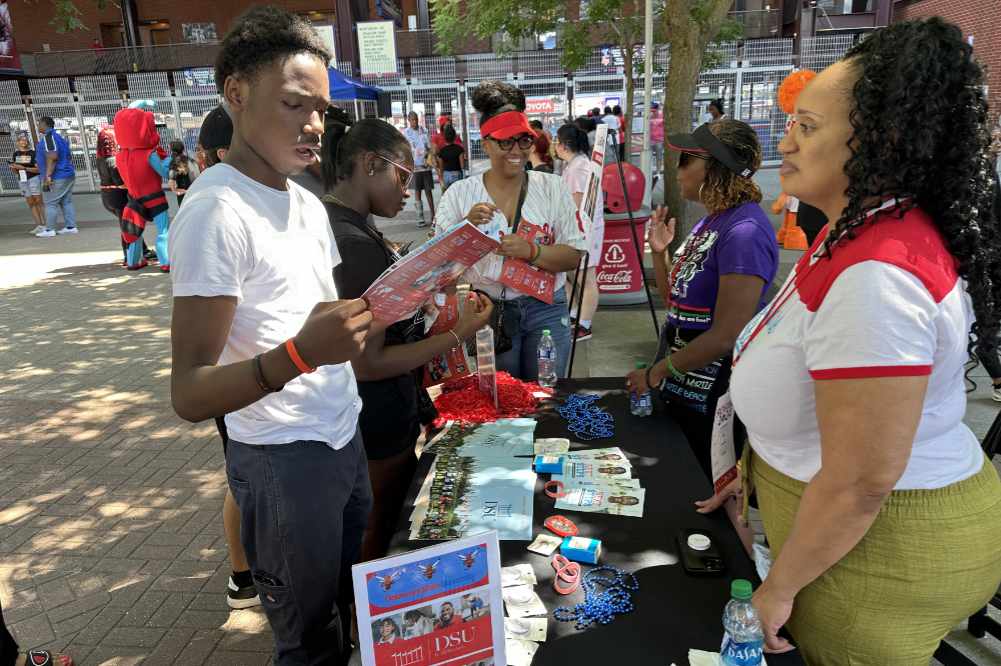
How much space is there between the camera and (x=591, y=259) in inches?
223

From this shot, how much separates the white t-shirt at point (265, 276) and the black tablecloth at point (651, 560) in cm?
→ 48

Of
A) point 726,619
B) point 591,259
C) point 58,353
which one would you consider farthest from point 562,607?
point 58,353

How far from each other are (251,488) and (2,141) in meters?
24.3

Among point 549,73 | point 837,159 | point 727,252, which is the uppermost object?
point 549,73

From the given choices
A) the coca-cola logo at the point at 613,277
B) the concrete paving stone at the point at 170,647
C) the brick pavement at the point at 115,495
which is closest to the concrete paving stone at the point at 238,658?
the brick pavement at the point at 115,495

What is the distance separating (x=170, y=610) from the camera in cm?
292

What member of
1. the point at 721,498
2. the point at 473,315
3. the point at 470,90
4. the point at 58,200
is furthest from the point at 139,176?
the point at 470,90

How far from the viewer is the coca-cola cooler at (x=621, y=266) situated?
6949 mm

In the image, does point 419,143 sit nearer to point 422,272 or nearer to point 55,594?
point 55,594

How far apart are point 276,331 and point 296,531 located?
0.52 meters

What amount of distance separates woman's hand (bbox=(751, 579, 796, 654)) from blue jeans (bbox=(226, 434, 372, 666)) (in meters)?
1.08

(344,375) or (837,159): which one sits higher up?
(837,159)

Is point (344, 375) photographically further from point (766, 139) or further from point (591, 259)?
point (766, 139)

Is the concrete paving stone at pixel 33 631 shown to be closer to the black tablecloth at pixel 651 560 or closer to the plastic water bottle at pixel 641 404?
the black tablecloth at pixel 651 560
